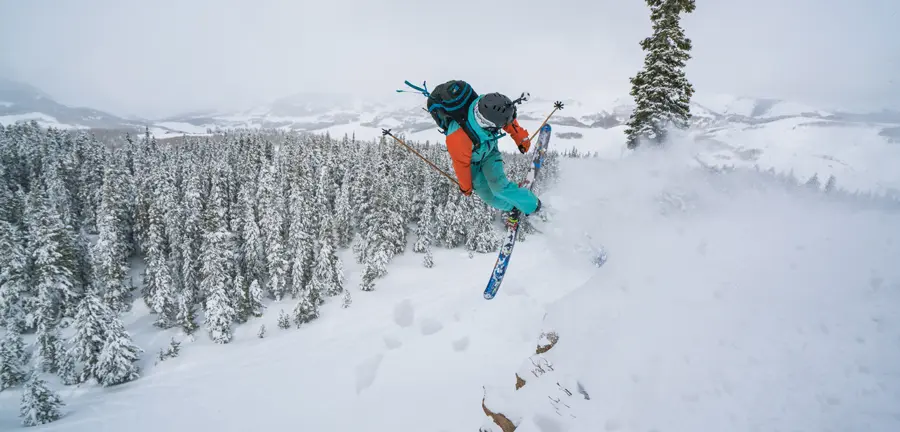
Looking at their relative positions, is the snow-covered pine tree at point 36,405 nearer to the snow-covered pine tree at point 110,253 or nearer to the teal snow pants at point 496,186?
the snow-covered pine tree at point 110,253

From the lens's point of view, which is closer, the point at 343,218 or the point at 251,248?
the point at 251,248

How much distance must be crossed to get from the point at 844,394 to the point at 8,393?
150ft

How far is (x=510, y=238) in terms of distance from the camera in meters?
9.20

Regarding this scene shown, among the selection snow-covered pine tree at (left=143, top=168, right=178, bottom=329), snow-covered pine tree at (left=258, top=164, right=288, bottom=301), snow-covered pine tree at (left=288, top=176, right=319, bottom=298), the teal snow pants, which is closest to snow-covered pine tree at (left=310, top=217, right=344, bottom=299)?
snow-covered pine tree at (left=288, top=176, right=319, bottom=298)

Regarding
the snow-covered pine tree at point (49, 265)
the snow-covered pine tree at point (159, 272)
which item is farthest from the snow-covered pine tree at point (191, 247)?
the snow-covered pine tree at point (49, 265)

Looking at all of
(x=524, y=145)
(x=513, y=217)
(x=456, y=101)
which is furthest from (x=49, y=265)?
(x=524, y=145)

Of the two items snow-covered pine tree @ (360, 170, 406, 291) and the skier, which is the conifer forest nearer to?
snow-covered pine tree @ (360, 170, 406, 291)

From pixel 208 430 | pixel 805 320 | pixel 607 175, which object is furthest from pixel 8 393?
pixel 805 320

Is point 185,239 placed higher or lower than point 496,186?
lower

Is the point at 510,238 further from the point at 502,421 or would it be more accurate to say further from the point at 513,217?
the point at 502,421

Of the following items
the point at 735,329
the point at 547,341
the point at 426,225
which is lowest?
the point at 426,225

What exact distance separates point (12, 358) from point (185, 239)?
14399mm

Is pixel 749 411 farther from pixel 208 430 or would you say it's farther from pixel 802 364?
pixel 208 430

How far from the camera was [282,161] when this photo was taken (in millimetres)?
54844
